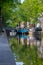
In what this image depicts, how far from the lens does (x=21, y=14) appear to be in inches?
2889

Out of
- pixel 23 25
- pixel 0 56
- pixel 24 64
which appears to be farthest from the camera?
pixel 23 25

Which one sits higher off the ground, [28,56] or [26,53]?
[28,56]

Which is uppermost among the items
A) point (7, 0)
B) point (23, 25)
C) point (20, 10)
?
point (7, 0)

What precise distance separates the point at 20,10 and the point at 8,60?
62555 millimetres

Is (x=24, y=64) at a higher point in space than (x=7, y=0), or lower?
lower

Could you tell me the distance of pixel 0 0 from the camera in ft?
32.9

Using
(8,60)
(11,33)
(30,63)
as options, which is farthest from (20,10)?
(8,60)

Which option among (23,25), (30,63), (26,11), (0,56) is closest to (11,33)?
(26,11)

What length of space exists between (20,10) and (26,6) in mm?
6348

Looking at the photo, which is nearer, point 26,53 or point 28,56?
point 28,56

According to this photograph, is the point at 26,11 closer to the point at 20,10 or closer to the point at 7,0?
the point at 20,10

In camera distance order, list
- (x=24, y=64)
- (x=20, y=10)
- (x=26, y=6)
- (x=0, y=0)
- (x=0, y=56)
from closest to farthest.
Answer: (x=0, y=0), (x=0, y=56), (x=24, y=64), (x=26, y=6), (x=20, y=10)

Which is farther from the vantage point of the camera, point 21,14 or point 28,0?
point 21,14

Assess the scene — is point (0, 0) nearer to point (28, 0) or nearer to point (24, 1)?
point (28, 0)
